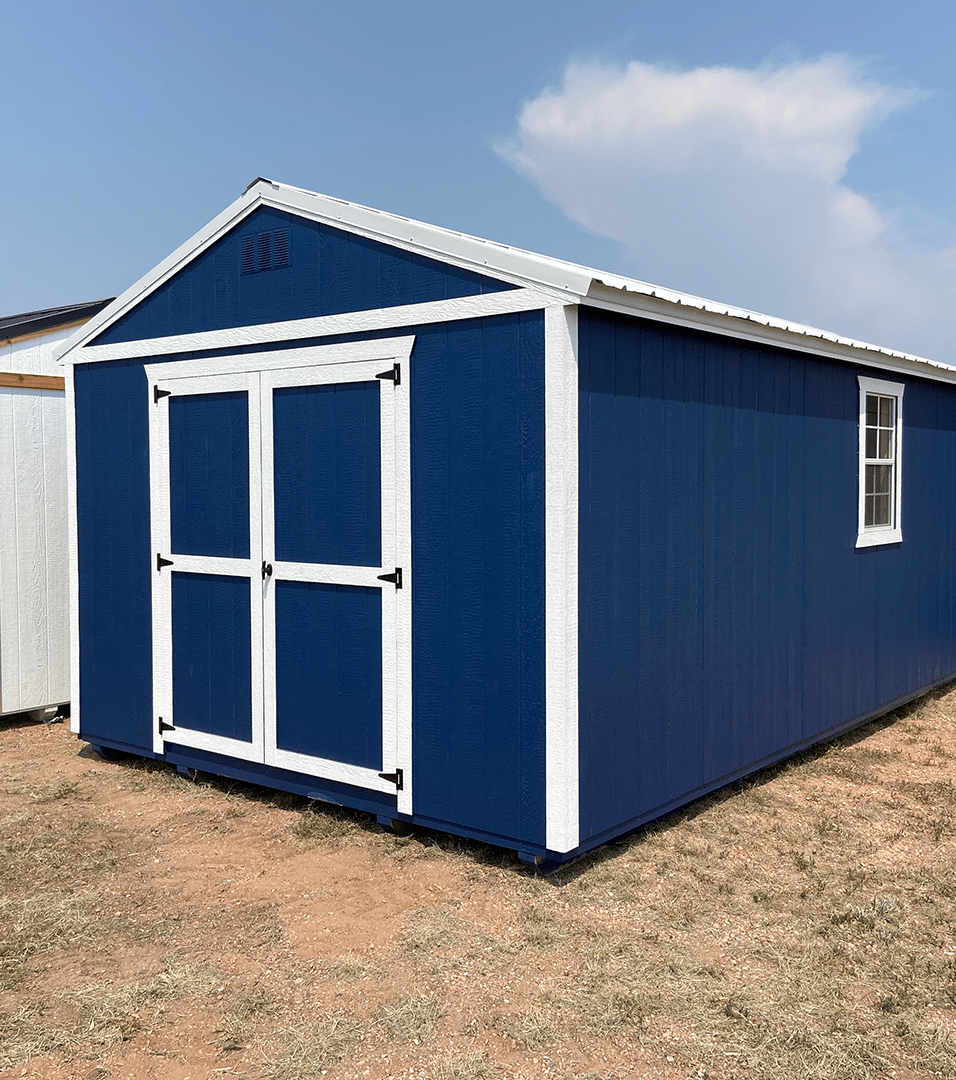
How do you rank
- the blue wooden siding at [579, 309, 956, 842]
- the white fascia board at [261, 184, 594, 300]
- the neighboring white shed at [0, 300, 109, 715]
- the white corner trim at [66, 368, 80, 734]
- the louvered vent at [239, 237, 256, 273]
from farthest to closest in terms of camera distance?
the neighboring white shed at [0, 300, 109, 715]
the white corner trim at [66, 368, 80, 734]
the louvered vent at [239, 237, 256, 273]
the blue wooden siding at [579, 309, 956, 842]
the white fascia board at [261, 184, 594, 300]

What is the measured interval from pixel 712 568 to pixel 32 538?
489 cm

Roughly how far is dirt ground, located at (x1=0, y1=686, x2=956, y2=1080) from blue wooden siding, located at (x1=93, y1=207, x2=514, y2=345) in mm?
2557

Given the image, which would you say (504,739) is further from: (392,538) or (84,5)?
(84,5)

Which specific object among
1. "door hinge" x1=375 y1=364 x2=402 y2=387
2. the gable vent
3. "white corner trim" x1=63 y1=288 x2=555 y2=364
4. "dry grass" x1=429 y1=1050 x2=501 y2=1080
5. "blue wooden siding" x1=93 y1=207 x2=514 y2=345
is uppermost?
the gable vent

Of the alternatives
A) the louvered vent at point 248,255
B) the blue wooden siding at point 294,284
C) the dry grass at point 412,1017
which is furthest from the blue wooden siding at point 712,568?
the louvered vent at point 248,255

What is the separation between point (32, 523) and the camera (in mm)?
6848

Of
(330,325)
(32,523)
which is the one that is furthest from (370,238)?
(32,523)

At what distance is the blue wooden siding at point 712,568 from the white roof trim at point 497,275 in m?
0.11

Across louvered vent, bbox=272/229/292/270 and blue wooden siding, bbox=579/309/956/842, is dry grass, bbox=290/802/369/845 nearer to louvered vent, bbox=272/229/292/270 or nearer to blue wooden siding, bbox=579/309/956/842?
blue wooden siding, bbox=579/309/956/842

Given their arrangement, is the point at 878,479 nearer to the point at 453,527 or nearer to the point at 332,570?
the point at 453,527

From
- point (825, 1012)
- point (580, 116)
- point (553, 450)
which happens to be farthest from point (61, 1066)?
point (580, 116)

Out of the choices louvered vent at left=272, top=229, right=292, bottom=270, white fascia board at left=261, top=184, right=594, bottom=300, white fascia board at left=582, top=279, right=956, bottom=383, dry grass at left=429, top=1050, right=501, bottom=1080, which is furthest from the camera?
louvered vent at left=272, top=229, right=292, bottom=270

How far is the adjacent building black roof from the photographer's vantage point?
6.79m

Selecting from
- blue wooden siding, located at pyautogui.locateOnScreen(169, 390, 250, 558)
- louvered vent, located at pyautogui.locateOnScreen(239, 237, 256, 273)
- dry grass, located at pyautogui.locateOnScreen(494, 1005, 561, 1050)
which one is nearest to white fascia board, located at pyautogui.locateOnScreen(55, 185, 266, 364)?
louvered vent, located at pyautogui.locateOnScreen(239, 237, 256, 273)
